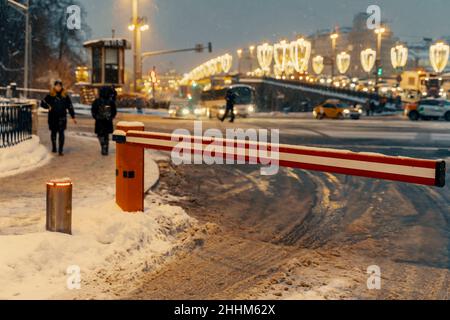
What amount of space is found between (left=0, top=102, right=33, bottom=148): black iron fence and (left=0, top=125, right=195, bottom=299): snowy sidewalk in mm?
4338

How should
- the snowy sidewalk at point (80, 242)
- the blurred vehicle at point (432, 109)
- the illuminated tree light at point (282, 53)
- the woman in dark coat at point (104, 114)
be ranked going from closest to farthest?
1. the snowy sidewalk at point (80, 242)
2. the woman in dark coat at point (104, 114)
3. the blurred vehicle at point (432, 109)
4. the illuminated tree light at point (282, 53)

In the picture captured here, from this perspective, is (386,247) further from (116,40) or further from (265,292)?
(116,40)

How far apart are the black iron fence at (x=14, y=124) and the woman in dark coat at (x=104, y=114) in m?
1.75

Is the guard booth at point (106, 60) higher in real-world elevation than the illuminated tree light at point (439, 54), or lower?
lower

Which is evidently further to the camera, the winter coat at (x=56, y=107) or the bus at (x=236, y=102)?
the bus at (x=236, y=102)

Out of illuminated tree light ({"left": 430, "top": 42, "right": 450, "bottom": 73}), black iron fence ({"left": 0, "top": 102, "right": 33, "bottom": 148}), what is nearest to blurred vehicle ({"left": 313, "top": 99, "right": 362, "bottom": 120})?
black iron fence ({"left": 0, "top": 102, "right": 33, "bottom": 148})

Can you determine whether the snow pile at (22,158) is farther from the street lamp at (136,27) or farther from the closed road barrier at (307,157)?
the street lamp at (136,27)

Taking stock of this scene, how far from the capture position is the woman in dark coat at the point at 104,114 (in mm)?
16328

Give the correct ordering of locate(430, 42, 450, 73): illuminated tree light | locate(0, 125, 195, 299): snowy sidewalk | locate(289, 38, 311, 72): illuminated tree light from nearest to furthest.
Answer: locate(0, 125, 195, 299): snowy sidewalk, locate(430, 42, 450, 73): illuminated tree light, locate(289, 38, 311, 72): illuminated tree light

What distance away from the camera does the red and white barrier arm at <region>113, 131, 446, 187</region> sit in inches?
228

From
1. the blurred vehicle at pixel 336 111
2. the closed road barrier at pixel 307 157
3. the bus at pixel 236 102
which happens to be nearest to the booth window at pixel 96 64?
the bus at pixel 236 102

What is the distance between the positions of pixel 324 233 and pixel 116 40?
43.8 meters

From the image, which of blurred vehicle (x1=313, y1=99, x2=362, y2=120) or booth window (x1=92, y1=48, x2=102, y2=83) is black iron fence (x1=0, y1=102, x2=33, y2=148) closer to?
booth window (x1=92, y1=48, x2=102, y2=83)
